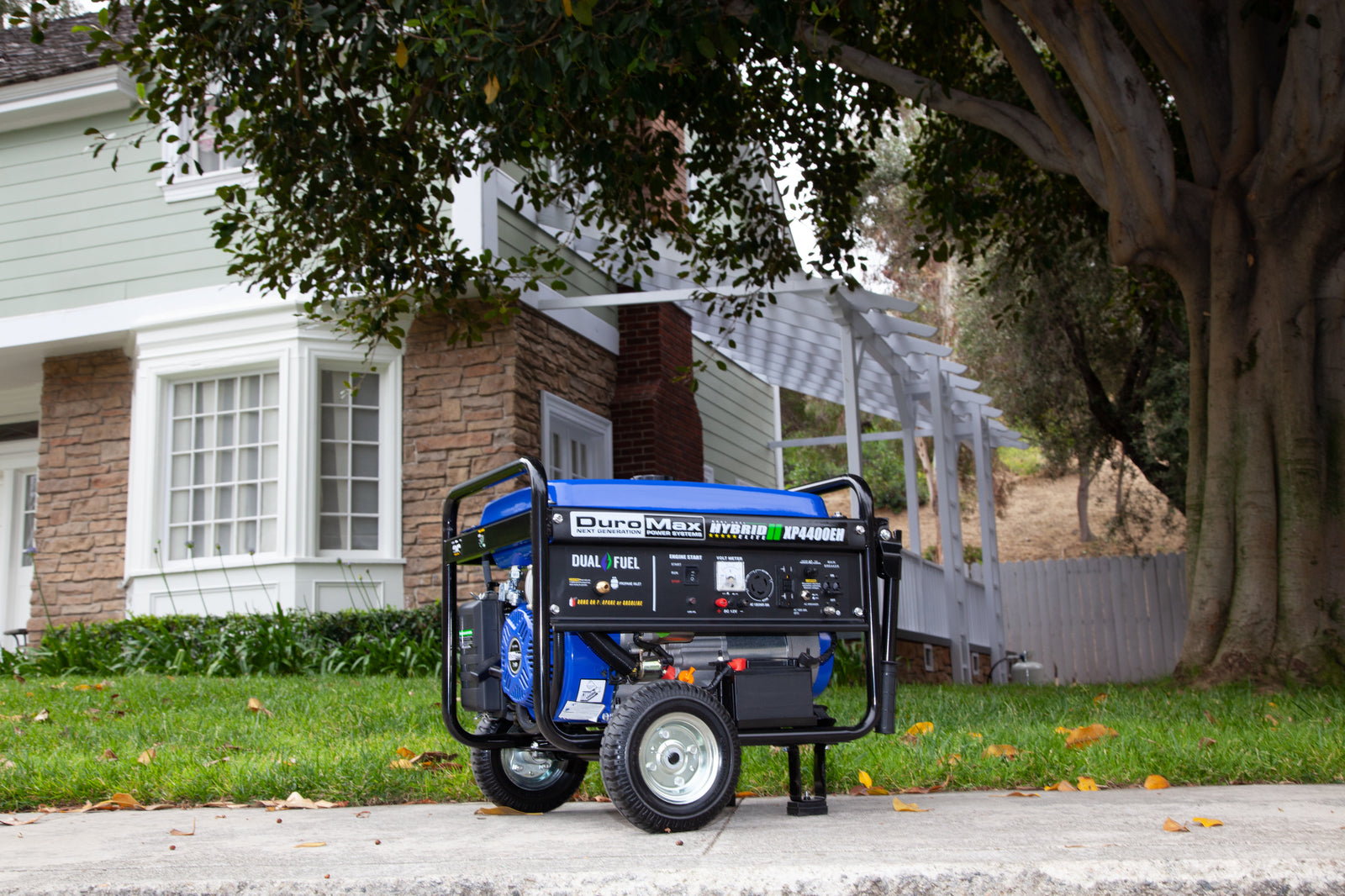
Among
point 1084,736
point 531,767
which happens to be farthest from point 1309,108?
point 531,767

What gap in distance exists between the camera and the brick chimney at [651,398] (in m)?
13.4

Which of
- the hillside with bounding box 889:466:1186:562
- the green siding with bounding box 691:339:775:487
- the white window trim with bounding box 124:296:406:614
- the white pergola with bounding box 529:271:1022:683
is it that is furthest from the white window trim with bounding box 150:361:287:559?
the hillside with bounding box 889:466:1186:562

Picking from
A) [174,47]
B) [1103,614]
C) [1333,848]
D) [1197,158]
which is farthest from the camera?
[1103,614]

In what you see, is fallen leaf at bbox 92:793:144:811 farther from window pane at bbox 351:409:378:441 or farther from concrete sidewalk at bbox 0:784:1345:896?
window pane at bbox 351:409:378:441

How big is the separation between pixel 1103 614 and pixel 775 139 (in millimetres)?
8439

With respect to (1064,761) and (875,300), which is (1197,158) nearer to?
(875,300)

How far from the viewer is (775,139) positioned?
10797 mm

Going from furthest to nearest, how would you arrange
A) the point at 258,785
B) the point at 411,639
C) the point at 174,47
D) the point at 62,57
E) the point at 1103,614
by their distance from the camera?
1. the point at 1103,614
2. the point at 62,57
3. the point at 411,639
4. the point at 174,47
5. the point at 258,785

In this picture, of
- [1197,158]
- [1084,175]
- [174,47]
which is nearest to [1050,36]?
[1084,175]

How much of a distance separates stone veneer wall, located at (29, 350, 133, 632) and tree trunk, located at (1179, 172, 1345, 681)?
31.5 ft

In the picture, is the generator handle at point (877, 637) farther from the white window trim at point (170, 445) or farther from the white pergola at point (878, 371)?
the white window trim at point (170, 445)

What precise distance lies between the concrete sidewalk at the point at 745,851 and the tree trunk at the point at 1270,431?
4.05 m

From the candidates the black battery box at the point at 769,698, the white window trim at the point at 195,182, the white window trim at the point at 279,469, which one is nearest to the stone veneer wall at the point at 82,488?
the white window trim at the point at 279,469

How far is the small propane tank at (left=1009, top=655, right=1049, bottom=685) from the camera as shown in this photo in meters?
14.2
